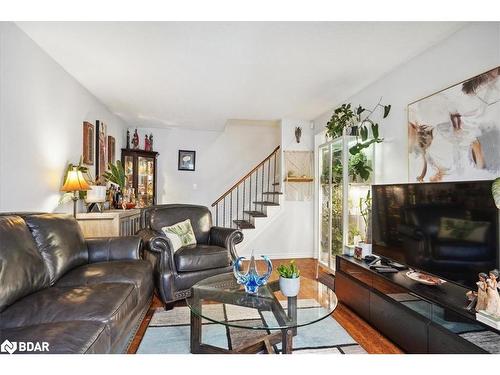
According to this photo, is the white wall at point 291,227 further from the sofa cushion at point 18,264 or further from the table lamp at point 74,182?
the sofa cushion at point 18,264

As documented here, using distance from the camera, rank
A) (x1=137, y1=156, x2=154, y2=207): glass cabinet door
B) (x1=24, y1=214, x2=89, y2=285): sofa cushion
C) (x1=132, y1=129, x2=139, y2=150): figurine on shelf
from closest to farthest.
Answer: (x1=24, y1=214, x2=89, y2=285): sofa cushion, (x1=137, y1=156, x2=154, y2=207): glass cabinet door, (x1=132, y1=129, x2=139, y2=150): figurine on shelf

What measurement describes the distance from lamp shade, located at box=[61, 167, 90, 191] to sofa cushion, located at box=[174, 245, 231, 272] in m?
1.24

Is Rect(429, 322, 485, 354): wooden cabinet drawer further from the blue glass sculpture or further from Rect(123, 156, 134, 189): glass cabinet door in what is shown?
Rect(123, 156, 134, 189): glass cabinet door

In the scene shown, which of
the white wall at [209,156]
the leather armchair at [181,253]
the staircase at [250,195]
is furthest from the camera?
the white wall at [209,156]

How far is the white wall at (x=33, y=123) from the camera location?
216 cm

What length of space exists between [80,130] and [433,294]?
13.1 feet

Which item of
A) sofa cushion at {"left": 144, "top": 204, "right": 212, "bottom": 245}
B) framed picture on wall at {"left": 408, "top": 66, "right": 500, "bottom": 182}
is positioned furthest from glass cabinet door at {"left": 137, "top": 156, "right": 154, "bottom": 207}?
framed picture on wall at {"left": 408, "top": 66, "right": 500, "bottom": 182}

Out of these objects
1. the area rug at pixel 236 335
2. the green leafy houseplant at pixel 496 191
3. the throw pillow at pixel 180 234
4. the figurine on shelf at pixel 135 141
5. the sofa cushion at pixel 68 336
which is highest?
the figurine on shelf at pixel 135 141

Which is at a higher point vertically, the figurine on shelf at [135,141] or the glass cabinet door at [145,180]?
the figurine on shelf at [135,141]

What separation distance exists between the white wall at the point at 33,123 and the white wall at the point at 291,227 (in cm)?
308

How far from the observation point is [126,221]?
12.6ft

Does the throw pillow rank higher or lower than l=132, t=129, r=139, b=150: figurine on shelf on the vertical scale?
lower

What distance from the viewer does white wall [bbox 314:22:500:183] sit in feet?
6.71

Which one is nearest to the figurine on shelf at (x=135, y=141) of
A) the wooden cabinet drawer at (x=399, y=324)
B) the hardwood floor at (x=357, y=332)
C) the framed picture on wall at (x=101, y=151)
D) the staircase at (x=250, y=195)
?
the framed picture on wall at (x=101, y=151)
